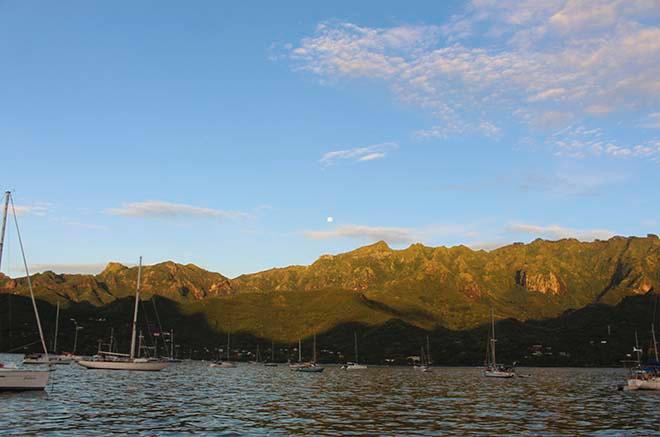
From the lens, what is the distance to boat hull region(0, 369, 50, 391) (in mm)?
74812

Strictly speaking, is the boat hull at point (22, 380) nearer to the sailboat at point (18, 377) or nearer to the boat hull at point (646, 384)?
the sailboat at point (18, 377)

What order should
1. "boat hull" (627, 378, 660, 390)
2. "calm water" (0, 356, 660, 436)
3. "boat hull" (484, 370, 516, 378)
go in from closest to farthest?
"calm water" (0, 356, 660, 436) < "boat hull" (627, 378, 660, 390) < "boat hull" (484, 370, 516, 378)

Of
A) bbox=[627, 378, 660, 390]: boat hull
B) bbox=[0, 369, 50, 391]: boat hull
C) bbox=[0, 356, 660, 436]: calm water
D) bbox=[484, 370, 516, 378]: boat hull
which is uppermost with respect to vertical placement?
bbox=[0, 369, 50, 391]: boat hull

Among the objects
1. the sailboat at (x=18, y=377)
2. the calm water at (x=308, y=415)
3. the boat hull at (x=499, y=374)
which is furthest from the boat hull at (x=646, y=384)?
the sailboat at (x=18, y=377)

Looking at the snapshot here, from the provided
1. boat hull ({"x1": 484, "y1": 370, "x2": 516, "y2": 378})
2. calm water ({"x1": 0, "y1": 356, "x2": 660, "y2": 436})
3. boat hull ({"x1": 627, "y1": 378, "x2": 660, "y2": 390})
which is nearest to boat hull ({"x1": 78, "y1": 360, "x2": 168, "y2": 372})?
calm water ({"x1": 0, "y1": 356, "x2": 660, "y2": 436})

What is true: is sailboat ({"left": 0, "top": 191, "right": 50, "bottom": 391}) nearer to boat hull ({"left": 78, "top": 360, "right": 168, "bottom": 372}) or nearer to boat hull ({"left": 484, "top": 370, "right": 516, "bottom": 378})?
boat hull ({"left": 78, "top": 360, "right": 168, "bottom": 372})

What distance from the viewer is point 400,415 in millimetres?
63781

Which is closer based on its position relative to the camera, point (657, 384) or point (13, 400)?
point (13, 400)

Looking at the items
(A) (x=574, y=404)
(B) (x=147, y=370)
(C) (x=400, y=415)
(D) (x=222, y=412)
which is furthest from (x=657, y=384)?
(B) (x=147, y=370)

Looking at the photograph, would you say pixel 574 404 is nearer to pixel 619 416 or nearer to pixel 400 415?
pixel 619 416

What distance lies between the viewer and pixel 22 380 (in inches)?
3014

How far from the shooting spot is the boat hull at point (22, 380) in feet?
245

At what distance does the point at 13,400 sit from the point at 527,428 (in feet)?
174

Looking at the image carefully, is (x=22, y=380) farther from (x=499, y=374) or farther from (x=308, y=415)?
(x=499, y=374)
